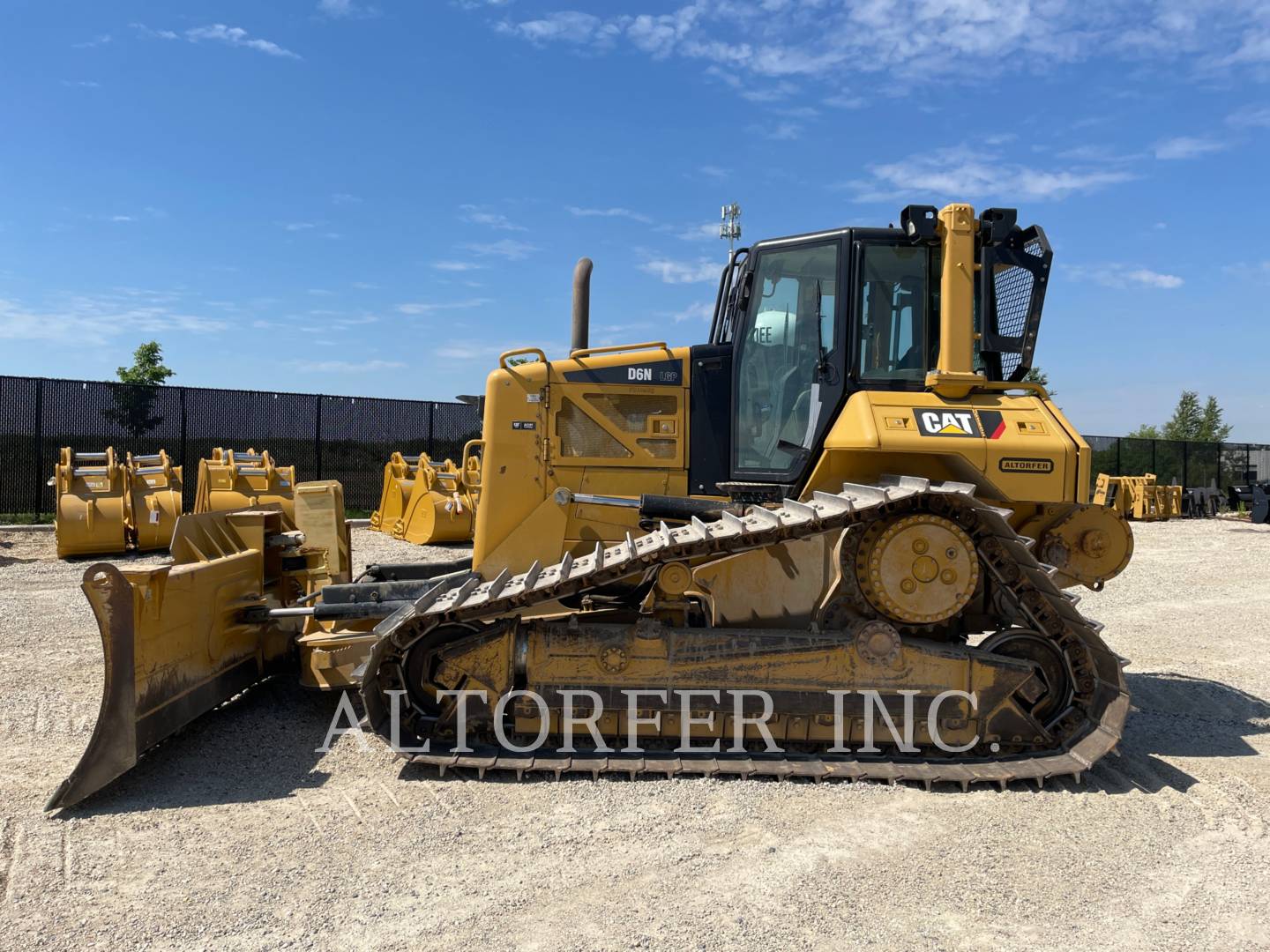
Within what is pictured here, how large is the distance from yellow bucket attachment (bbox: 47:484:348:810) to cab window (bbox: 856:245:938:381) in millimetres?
3911

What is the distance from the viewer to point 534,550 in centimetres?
585

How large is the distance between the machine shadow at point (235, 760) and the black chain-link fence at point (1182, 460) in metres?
31.6

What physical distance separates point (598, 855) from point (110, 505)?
12.0 metres

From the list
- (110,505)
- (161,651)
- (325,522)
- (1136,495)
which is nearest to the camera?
(161,651)

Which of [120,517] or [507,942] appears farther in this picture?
[120,517]

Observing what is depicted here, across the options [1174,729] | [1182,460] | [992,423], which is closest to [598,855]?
[992,423]

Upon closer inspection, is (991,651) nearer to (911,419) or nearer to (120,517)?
(911,419)

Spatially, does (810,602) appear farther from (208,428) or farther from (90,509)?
(208,428)

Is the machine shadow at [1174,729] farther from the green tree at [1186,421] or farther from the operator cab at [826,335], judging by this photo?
the green tree at [1186,421]

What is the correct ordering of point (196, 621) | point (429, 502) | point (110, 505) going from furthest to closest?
1. point (429, 502)
2. point (110, 505)
3. point (196, 621)

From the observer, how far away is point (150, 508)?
44.0 ft

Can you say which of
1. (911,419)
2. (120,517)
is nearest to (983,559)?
(911,419)

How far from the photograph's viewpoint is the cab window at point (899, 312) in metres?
5.42

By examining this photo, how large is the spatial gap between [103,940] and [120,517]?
11.6 metres
